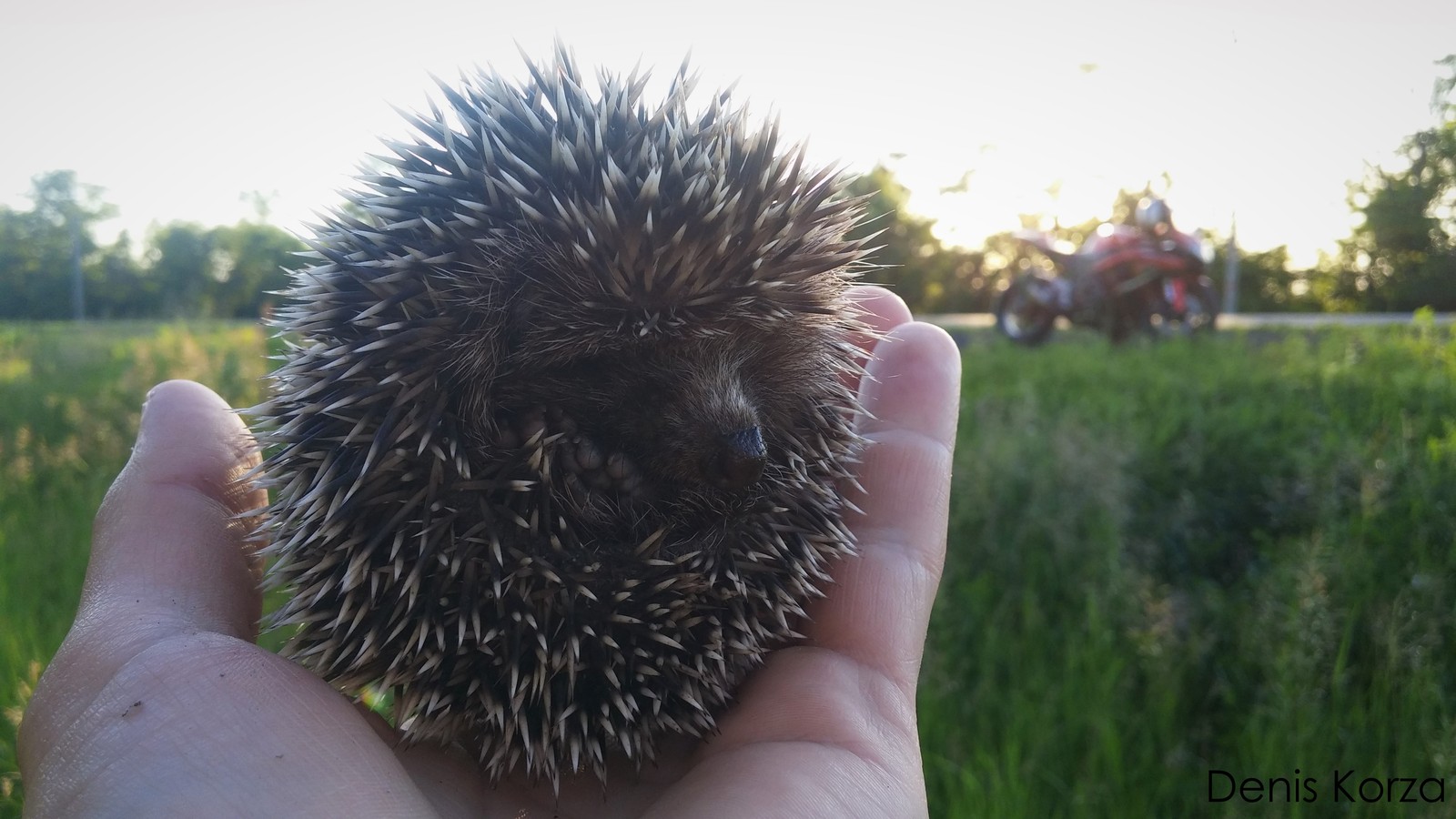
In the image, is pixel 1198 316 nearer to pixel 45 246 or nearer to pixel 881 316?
pixel 881 316

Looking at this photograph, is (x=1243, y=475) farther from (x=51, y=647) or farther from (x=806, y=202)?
(x=51, y=647)

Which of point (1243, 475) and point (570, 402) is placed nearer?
point (570, 402)

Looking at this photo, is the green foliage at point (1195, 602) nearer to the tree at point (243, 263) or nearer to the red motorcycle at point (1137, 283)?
the red motorcycle at point (1137, 283)

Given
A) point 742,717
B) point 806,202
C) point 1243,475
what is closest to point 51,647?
point 742,717

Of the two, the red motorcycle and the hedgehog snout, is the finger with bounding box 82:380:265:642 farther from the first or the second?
the red motorcycle

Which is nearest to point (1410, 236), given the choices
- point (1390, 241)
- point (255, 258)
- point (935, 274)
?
point (1390, 241)
